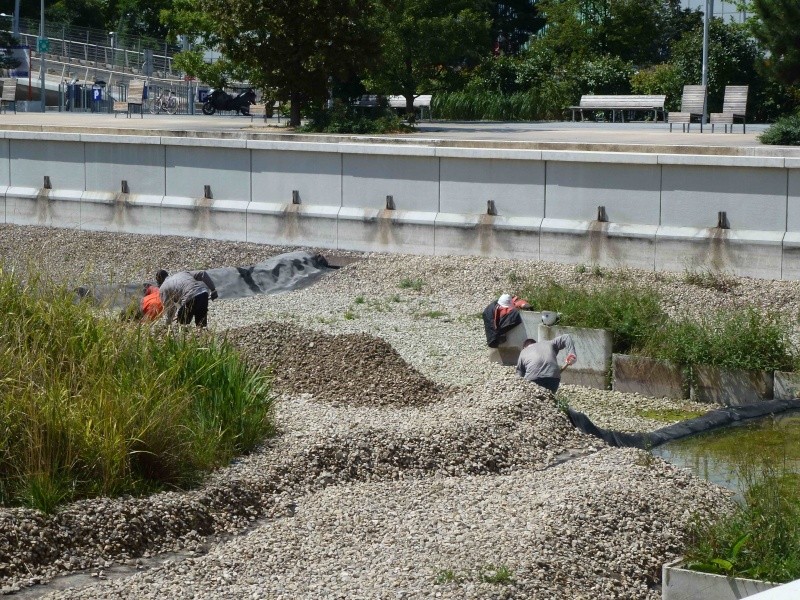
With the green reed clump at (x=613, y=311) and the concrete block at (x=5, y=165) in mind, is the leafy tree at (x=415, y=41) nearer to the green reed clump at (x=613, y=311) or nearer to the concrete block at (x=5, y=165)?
the concrete block at (x=5, y=165)

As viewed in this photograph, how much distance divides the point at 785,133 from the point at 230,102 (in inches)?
902

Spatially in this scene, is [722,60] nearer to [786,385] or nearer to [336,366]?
[786,385]

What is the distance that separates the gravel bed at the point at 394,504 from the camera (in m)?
7.11

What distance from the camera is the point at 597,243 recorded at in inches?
749

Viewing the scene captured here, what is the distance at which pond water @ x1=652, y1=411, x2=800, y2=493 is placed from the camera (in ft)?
33.2

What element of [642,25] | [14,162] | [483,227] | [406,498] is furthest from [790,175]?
[642,25]

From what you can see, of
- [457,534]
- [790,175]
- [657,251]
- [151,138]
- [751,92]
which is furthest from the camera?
[751,92]

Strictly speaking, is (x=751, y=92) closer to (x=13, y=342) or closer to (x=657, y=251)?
(x=657, y=251)

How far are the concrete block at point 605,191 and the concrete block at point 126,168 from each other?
813 cm

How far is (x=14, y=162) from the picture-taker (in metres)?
A: 25.8

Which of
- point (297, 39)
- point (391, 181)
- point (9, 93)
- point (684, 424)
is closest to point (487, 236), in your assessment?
point (391, 181)

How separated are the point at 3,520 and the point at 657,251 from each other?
1287cm

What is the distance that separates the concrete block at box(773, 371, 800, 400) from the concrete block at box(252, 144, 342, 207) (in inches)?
428

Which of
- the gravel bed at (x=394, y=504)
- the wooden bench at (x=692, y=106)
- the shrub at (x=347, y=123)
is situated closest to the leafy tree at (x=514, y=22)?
the wooden bench at (x=692, y=106)
